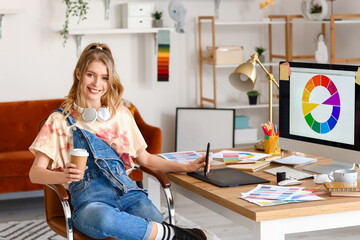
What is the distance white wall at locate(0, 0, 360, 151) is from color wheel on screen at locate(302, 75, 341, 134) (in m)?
2.79

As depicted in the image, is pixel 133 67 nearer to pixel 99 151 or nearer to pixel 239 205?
pixel 99 151

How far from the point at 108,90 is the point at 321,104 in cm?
93

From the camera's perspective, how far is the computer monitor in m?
2.45

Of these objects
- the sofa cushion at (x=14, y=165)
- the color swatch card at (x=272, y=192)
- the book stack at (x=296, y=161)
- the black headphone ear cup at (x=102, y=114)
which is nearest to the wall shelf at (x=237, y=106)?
the sofa cushion at (x=14, y=165)

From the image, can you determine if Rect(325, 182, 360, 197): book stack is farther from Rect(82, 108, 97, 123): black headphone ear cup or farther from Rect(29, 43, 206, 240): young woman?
Rect(82, 108, 97, 123): black headphone ear cup

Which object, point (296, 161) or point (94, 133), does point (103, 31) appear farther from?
point (296, 161)

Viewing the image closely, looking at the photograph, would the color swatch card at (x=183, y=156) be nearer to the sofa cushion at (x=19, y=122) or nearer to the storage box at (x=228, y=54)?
the sofa cushion at (x=19, y=122)

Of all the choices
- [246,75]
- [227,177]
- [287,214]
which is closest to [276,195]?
[287,214]

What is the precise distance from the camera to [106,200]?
98.9 inches

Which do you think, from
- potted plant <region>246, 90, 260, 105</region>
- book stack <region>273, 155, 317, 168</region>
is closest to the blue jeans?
book stack <region>273, 155, 317, 168</region>

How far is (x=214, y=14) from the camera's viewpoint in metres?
5.47

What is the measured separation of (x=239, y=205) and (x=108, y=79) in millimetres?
969

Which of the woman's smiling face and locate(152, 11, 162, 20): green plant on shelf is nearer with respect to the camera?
the woman's smiling face

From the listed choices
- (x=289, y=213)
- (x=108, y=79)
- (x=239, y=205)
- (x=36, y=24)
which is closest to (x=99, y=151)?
(x=108, y=79)
